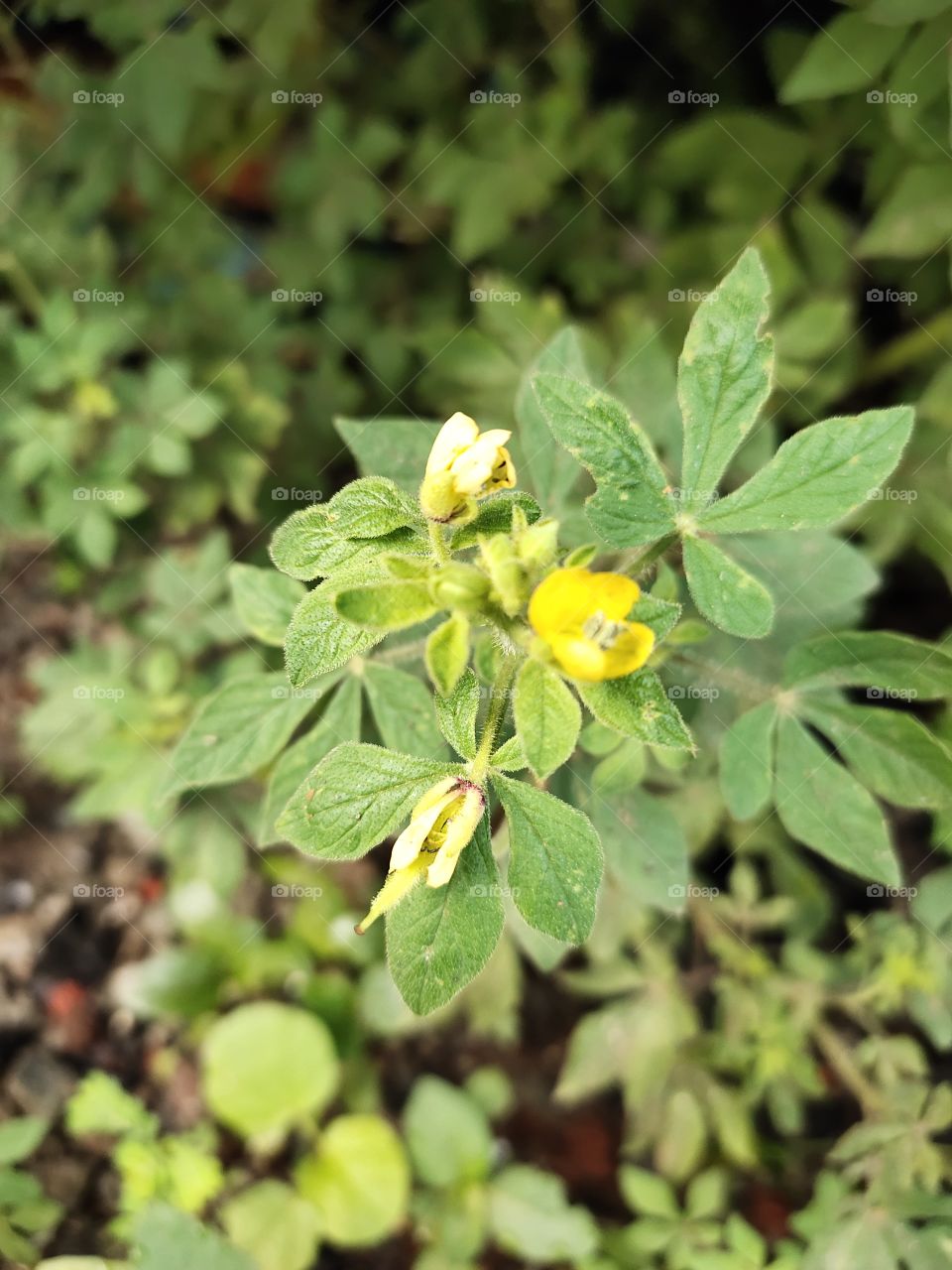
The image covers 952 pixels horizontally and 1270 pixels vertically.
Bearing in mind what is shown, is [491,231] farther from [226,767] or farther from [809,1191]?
[809,1191]

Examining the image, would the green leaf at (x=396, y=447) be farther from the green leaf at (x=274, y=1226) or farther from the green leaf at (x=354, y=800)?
the green leaf at (x=274, y=1226)

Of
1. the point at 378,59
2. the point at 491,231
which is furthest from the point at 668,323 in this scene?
the point at 378,59

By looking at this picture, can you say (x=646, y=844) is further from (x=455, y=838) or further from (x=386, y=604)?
(x=386, y=604)

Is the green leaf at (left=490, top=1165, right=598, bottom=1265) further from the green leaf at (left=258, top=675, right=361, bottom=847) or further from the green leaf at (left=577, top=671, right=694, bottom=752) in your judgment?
the green leaf at (left=577, top=671, right=694, bottom=752)

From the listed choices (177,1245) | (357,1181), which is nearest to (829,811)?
(357,1181)

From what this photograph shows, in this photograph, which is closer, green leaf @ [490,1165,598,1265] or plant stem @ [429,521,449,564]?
plant stem @ [429,521,449,564]

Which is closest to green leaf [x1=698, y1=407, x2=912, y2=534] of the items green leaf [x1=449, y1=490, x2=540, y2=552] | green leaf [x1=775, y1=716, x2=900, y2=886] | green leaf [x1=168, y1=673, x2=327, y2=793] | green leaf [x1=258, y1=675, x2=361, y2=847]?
green leaf [x1=449, y1=490, x2=540, y2=552]
